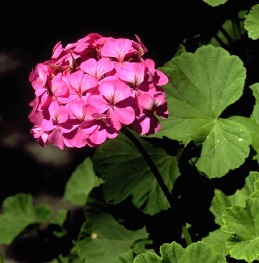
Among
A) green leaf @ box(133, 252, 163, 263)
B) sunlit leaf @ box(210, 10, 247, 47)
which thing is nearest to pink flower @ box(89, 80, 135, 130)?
green leaf @ box(133, 252, 163, 263)

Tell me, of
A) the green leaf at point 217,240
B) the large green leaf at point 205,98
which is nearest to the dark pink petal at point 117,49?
the large green leaf at point 205,98

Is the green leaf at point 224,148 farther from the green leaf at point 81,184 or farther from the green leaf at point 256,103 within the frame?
the green leaf at point 81,184

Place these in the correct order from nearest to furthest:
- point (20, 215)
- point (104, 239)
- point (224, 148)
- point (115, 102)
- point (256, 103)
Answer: point (115, 102), point (224, 148), point (256, 103), point (104, 239), point (20, 215)

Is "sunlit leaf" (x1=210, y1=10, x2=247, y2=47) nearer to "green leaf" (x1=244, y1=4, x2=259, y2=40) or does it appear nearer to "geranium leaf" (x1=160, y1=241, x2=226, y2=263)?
"green leaf" (x1=244, y1=4, x2=259, y2=40)

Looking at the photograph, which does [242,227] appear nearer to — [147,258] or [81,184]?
[147,258]

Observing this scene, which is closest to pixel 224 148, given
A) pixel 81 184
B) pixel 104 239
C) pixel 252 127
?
pixel 252 127
